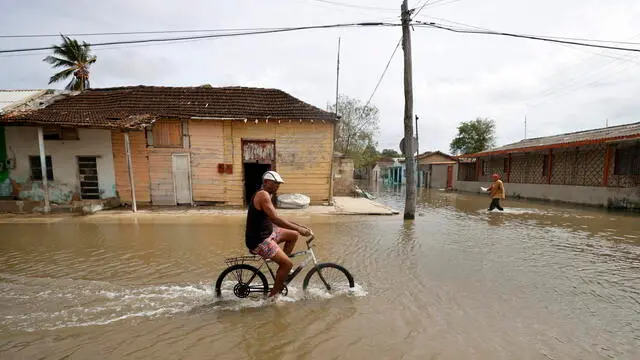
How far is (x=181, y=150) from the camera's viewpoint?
1369 cm

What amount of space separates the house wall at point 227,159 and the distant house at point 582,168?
1467 cm

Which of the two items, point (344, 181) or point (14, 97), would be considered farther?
point (344, 181)

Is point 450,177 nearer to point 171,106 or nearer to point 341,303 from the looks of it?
point 171,106

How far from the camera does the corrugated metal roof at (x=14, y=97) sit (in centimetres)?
1451

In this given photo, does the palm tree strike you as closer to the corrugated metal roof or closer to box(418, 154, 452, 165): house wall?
the corrugated metal roof

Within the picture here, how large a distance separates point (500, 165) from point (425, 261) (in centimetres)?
2319

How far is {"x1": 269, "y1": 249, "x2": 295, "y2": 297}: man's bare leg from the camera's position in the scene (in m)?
3.97

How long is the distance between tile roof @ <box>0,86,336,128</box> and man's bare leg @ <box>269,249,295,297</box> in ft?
34.2

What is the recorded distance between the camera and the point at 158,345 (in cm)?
317

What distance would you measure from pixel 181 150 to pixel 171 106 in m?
2.30

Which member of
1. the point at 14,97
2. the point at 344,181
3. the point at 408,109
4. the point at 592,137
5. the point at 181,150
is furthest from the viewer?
the point at 344,181

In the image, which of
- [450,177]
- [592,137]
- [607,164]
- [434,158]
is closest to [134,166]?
[607,164]

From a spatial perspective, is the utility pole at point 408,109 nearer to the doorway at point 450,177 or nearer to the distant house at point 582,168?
the distant house at point 582,168

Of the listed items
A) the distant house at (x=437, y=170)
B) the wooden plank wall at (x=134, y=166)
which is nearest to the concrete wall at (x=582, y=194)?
the distant house at (x=437, y=170)
